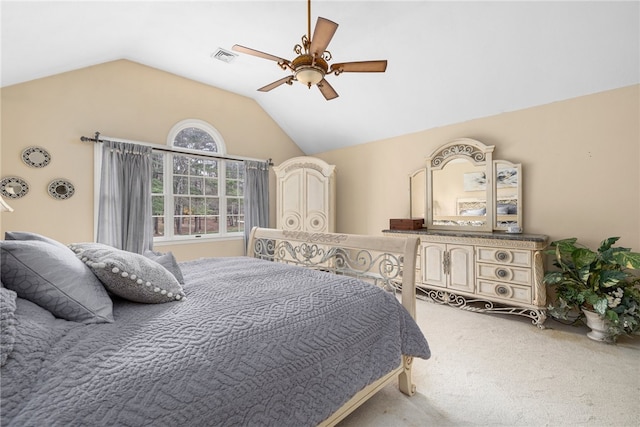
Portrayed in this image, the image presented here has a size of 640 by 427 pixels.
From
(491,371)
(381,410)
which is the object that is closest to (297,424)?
(381,410)

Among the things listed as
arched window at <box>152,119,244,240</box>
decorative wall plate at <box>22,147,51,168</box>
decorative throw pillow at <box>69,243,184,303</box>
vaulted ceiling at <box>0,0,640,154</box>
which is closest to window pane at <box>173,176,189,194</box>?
arched window at <box>152,119,244,240</box>

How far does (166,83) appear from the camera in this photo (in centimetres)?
404

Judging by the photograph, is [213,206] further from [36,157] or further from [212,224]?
[36,157]

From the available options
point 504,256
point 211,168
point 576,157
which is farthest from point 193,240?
point 576,157

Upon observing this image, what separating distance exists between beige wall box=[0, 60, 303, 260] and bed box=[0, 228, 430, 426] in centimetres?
266

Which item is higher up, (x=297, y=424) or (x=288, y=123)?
(x=288, y=123)

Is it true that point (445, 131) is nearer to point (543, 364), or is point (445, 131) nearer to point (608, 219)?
point (608, 219)

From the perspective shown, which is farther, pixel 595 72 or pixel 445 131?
pixel 445 131

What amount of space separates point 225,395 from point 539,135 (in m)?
3.83

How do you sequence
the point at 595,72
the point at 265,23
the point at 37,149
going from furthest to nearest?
the point at 37,149
the point at 265,23
the point at 595,72

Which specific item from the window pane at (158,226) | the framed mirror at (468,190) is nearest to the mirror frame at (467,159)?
the framed mirror at (468,190)

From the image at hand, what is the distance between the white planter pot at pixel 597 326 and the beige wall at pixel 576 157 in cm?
77

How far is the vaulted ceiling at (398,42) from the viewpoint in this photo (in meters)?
2.40

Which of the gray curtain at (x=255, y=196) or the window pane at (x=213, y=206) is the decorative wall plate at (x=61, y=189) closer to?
the window pane at (x=213, y=206)
